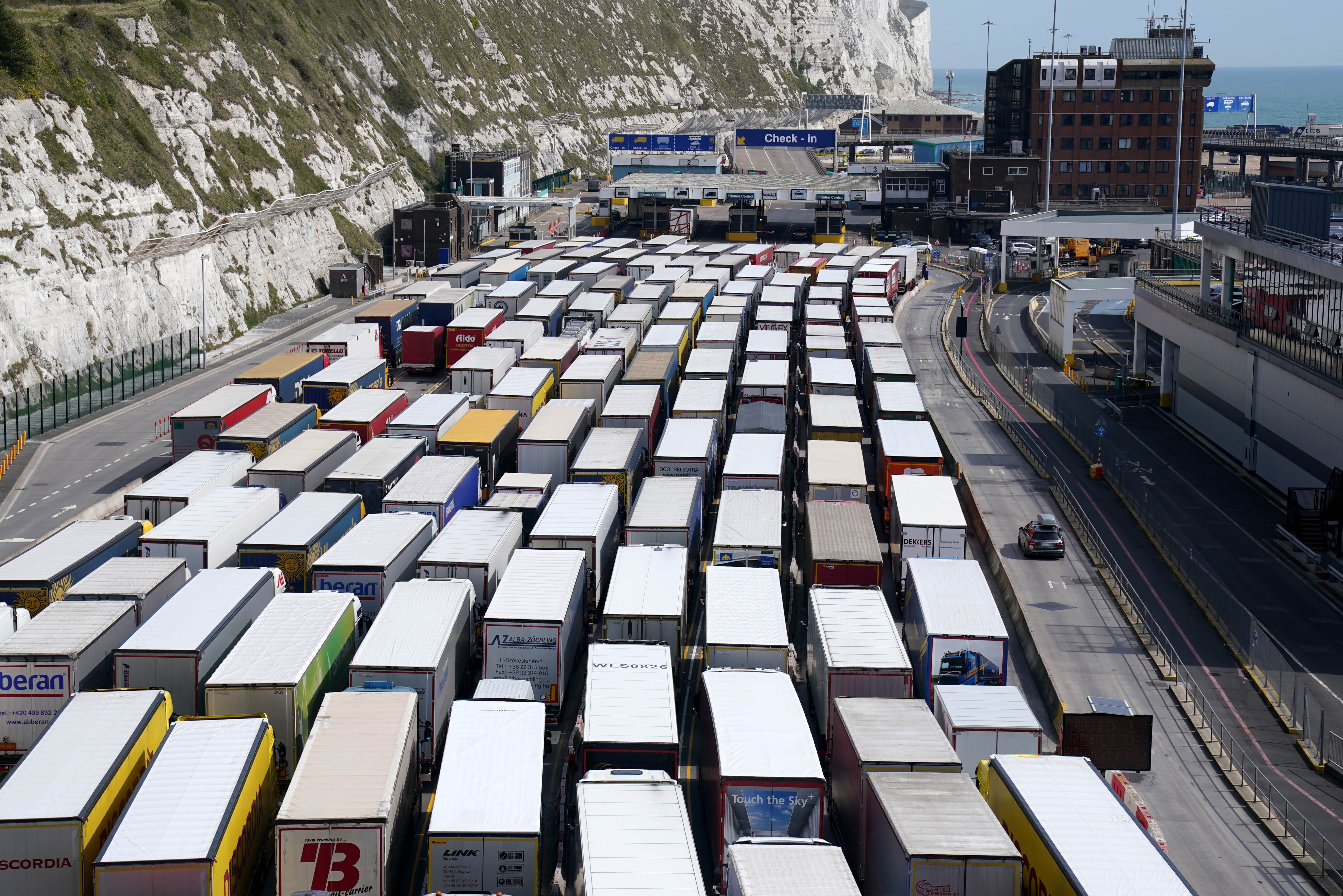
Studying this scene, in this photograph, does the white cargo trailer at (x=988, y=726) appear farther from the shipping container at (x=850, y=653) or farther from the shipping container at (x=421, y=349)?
the shipping container at (x=421, y=349)

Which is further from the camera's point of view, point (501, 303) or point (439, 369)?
point (501, 303)

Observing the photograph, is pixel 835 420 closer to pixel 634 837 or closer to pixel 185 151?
pixel 634 837

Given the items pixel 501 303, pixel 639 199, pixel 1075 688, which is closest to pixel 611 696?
pixel 1075 688

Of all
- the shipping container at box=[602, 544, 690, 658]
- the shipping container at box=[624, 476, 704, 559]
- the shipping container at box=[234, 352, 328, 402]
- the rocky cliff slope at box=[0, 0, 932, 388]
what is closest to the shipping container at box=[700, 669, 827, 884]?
the shipping container at box=[602, 544, 690, 658]

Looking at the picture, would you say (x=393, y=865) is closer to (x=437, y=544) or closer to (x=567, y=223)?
(x=437, y=544)

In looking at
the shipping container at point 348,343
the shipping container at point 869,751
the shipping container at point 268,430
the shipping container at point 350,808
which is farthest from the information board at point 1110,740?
the shipping container at point 348,343

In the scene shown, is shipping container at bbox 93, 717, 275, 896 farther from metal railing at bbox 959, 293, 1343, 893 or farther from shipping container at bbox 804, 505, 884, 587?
metal railing at bbox 959, 293, 1343, 893
